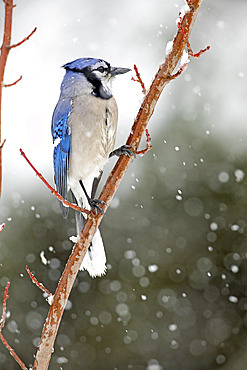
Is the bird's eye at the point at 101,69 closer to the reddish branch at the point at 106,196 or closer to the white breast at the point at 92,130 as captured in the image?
the white breast at the point at 92,130

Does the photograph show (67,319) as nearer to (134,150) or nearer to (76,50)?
(76,50)

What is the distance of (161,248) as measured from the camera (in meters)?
3.76

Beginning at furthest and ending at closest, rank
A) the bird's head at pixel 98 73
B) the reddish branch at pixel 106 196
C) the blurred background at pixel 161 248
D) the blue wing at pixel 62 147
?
the blurred background at pixel 161 248, the blue wing at pixel 62 147, the bird's head at pixel 98 73, the reddish branch at pixel 106 196

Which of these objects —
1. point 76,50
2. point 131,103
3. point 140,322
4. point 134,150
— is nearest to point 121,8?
point 76,50

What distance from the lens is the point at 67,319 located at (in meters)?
3.72

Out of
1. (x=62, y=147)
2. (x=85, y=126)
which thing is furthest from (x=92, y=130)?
(x=62, y=147)

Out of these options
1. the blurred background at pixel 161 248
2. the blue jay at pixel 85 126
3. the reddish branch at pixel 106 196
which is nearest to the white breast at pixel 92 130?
the blue jay at pixel 85 126

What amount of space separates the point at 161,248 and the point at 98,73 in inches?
92.1

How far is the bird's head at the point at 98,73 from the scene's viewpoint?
162 centimetres

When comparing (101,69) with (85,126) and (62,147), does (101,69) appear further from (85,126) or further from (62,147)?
(62,147)

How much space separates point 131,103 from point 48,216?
1.14 meters

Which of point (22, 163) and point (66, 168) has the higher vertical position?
point (22, 163)

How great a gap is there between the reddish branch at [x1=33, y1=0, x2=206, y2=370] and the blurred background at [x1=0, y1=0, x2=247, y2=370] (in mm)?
2424

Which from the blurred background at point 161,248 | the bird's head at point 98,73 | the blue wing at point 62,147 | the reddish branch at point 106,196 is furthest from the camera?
the blurred background at point 161,248
